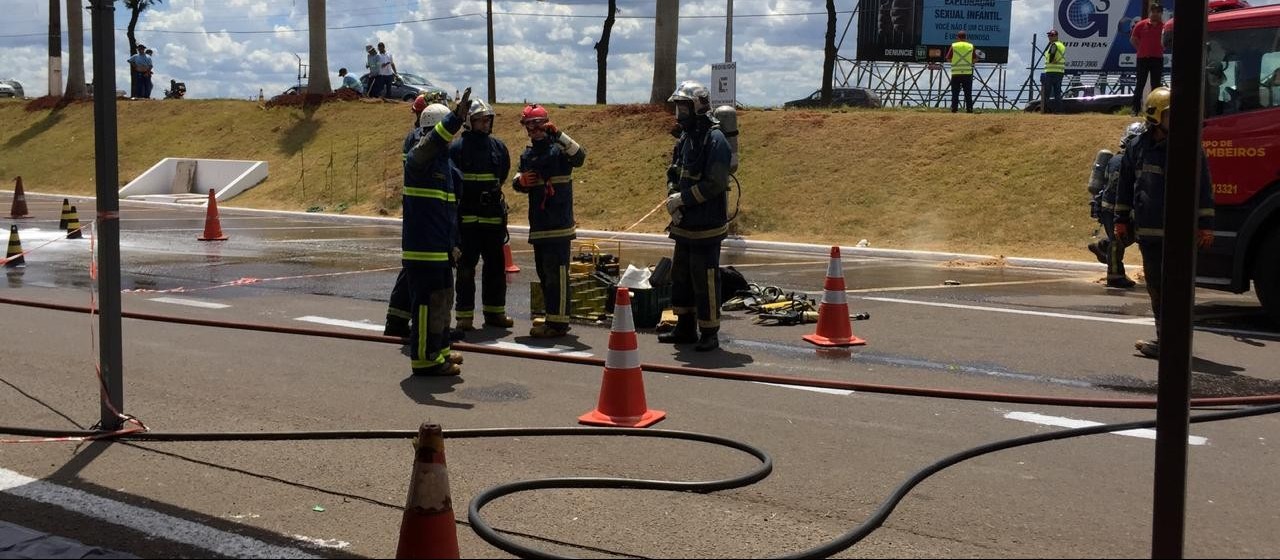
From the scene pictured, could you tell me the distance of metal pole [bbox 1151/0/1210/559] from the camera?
3480 mm

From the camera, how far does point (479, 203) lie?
32.8 feet

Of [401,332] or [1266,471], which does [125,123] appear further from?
[1266,471]

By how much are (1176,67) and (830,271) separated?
6095mm

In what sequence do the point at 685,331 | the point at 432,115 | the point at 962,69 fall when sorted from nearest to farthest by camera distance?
the point at 432,115, the point at 685,331, the point at 962,69

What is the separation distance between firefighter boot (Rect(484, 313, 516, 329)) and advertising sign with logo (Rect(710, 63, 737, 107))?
39.0 feet

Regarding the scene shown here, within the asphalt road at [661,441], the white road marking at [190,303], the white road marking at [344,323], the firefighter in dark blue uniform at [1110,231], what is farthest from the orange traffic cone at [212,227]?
the firefighter in dark blue uniform at [1110,231]

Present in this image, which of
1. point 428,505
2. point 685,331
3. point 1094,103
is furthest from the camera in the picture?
point 1094,103

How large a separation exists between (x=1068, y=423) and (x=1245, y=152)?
511cm

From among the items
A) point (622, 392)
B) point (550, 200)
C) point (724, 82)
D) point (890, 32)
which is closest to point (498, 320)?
point (550, 200)

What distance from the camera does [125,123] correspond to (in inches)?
1526

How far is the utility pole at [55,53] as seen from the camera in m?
43.9

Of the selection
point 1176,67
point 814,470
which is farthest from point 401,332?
point 1176,67

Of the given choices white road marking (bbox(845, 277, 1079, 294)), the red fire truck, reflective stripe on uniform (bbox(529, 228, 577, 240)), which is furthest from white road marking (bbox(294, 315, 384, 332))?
the red fire truck

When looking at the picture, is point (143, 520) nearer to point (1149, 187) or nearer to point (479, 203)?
point (479, 203)
